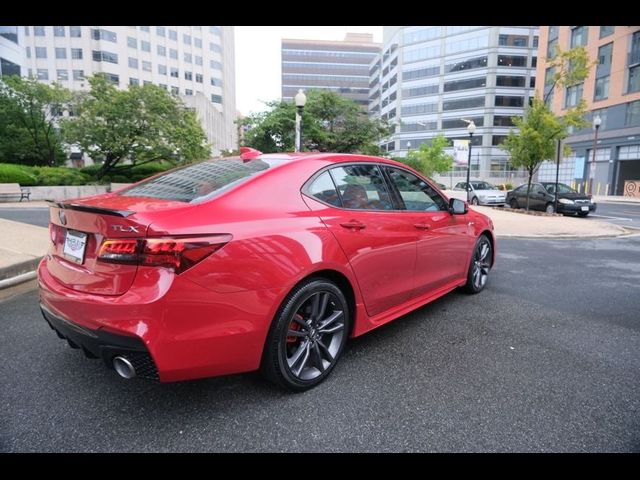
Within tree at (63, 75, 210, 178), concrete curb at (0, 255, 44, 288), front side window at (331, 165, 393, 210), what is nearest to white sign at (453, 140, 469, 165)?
tree at (63, 75, 210, 178)

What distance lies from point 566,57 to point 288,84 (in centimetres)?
11125

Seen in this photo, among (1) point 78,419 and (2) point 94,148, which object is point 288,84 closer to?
(2) point 94,148

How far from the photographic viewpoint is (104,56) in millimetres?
68625

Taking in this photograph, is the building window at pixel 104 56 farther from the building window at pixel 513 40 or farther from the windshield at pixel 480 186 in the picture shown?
the windshield at pixel 480 186

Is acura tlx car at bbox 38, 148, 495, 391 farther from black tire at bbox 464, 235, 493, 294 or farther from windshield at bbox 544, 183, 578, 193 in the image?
windshield at bbox 544, 183, 578, 193

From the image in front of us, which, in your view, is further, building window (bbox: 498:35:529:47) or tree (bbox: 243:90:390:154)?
building window (bbox: 498:35:529:47)

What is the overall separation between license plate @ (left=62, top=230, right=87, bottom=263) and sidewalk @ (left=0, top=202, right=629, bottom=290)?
326 cm

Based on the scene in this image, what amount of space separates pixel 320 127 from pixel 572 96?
3230cm

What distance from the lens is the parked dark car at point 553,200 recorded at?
16019mm

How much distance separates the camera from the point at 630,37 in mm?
36750

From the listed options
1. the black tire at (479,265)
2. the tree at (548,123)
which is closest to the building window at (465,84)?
the tree at (548,123)

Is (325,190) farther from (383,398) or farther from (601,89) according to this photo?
(601,89)

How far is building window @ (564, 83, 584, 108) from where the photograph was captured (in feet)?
140
